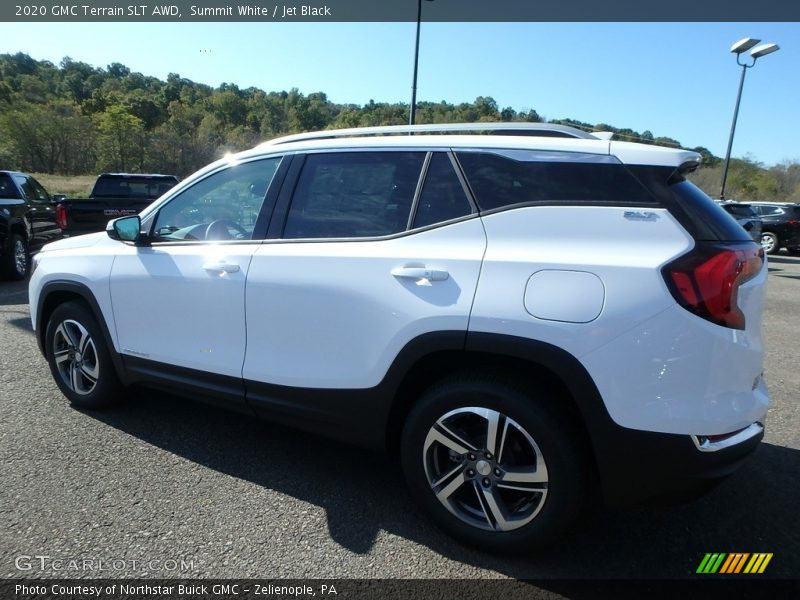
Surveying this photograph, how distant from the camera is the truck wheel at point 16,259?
8.53m

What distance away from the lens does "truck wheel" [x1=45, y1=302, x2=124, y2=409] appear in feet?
11.9

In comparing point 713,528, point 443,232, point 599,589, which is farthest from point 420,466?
point 713,528

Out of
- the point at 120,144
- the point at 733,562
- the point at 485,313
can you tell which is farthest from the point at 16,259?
the point at 120,144

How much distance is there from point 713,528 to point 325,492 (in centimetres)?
198

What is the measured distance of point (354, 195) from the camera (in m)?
2.74

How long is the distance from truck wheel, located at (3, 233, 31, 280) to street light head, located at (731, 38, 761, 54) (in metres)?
20.8

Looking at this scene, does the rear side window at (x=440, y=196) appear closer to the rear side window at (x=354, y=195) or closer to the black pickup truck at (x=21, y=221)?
the rear side window at (x=354, y=195)

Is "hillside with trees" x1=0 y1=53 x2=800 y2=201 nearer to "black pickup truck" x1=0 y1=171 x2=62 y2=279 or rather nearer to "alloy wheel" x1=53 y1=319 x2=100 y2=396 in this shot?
"black pickup truck" x1=0 y1=171 x2=62 y2=279

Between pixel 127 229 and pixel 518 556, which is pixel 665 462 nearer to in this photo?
pixel 518 556

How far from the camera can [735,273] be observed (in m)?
1.99

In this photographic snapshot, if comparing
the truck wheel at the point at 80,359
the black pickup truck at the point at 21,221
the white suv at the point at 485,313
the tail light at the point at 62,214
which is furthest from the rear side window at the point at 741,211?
the black pickup truck at the point at 21,221

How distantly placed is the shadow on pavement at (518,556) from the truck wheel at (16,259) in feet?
21.7

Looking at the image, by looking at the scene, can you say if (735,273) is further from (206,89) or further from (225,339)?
(206,89)

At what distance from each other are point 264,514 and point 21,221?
8.83 metres
